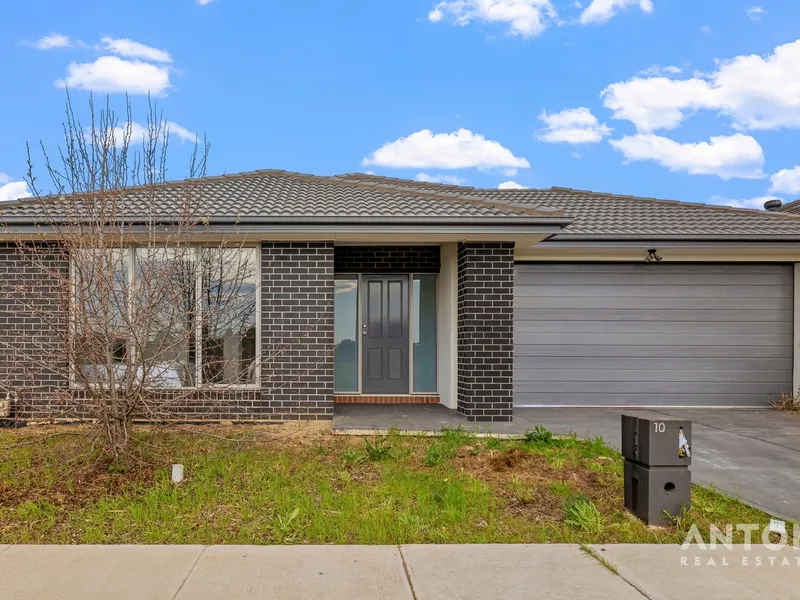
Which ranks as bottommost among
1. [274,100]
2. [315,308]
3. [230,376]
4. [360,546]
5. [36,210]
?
[360,546]

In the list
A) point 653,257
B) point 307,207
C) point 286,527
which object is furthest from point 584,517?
point 653,257

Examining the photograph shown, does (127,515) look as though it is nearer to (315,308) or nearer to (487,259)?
(315,308)

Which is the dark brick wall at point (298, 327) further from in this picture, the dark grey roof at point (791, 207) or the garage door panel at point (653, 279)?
the dark grey roof at point (791, 207)

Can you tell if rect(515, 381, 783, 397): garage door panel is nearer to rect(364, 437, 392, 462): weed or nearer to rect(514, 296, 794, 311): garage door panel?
rect(514, 296, 794, 311): garage door panel

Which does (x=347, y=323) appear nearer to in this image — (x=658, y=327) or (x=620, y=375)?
(x=620, y=375)

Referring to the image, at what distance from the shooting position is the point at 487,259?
27.9ft

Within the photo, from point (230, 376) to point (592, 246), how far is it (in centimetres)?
648

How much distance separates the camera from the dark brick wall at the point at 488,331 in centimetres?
843

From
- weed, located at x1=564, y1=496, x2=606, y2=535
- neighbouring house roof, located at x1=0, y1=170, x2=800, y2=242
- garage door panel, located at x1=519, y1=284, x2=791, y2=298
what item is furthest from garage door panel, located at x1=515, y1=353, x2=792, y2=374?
weed, located at x1=564, y1=496, x2=606, y2=535

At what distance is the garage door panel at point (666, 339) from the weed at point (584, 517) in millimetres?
5981

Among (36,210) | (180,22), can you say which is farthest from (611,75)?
(36,210)

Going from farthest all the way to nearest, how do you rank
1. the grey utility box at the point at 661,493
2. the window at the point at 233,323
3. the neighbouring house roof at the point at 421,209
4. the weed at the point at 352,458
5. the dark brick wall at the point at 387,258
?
the dark brick wall at the point at 387,258
the window at the point at 233,323
the neighbouring house roof at the point at 421,209
the weed at the point at 352,458
the grey utility box at the point at 661,493

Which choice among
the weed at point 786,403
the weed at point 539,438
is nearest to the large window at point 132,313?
the weed at point 539,438

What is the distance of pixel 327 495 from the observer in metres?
5.13
